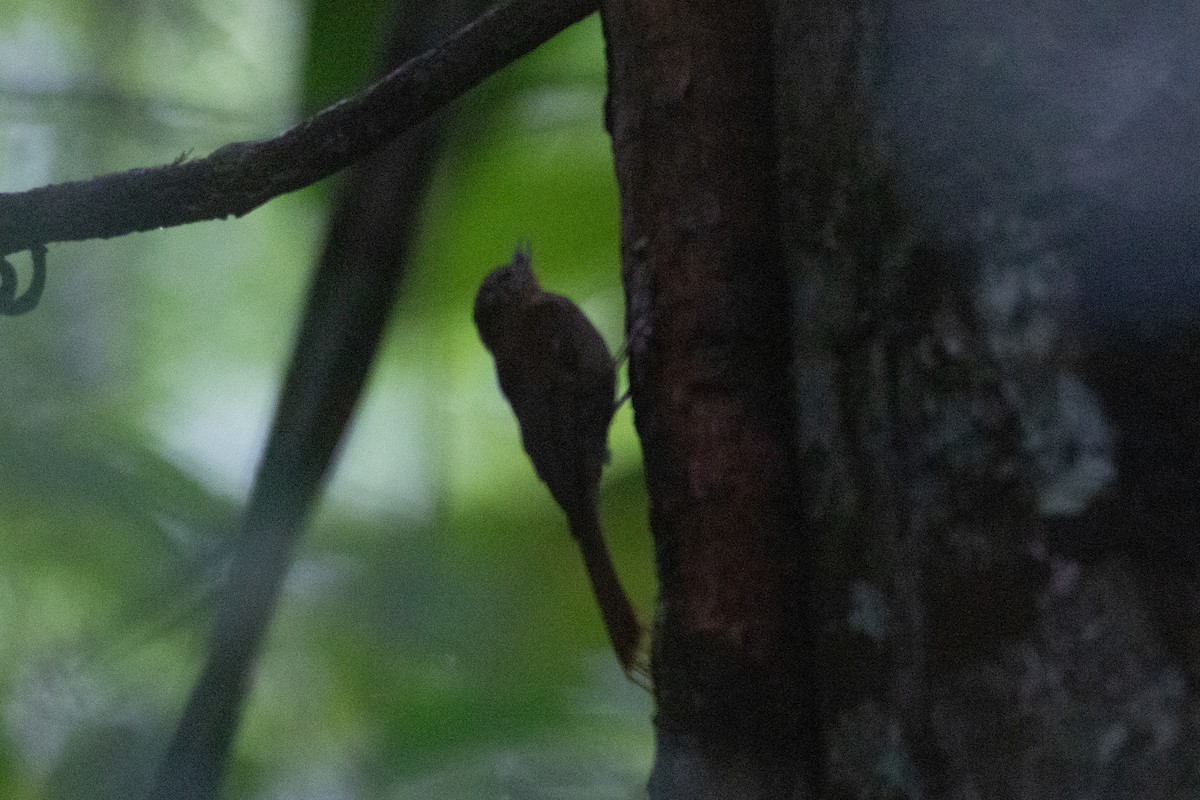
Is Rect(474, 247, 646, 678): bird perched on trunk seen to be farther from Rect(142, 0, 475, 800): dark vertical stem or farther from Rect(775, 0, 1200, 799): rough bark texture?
Rect(775, 0, 1200, 799): rough bark texture

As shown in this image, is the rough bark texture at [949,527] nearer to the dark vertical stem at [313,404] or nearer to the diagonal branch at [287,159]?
the diagonal branch at [287,159]

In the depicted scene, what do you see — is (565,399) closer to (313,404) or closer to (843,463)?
(313,404)

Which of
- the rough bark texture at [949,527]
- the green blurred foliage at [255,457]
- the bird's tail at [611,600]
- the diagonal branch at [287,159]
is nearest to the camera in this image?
the rough bark texture at [949,527]

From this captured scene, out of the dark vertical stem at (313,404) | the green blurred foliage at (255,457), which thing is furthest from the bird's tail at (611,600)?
the green blurred foliage at (255,457)

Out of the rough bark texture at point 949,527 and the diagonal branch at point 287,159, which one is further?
the diagonal branch at point 287,159

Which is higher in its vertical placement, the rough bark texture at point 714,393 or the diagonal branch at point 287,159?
the diagonal branch at point 287,159

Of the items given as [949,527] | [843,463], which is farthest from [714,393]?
[949,527]

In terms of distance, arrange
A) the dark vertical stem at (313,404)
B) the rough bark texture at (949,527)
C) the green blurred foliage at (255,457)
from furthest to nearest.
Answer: the green blurred foliage at (255,457), the dark vertical stem at (313,404), the rough bark texture at (949,527)

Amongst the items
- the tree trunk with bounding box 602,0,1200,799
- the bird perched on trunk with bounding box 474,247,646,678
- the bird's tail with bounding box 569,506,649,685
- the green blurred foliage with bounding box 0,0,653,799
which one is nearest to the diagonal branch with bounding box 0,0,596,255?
the tree trunk with bounding box 602,0,1200,799

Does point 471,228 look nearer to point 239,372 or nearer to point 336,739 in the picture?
point 239,372
